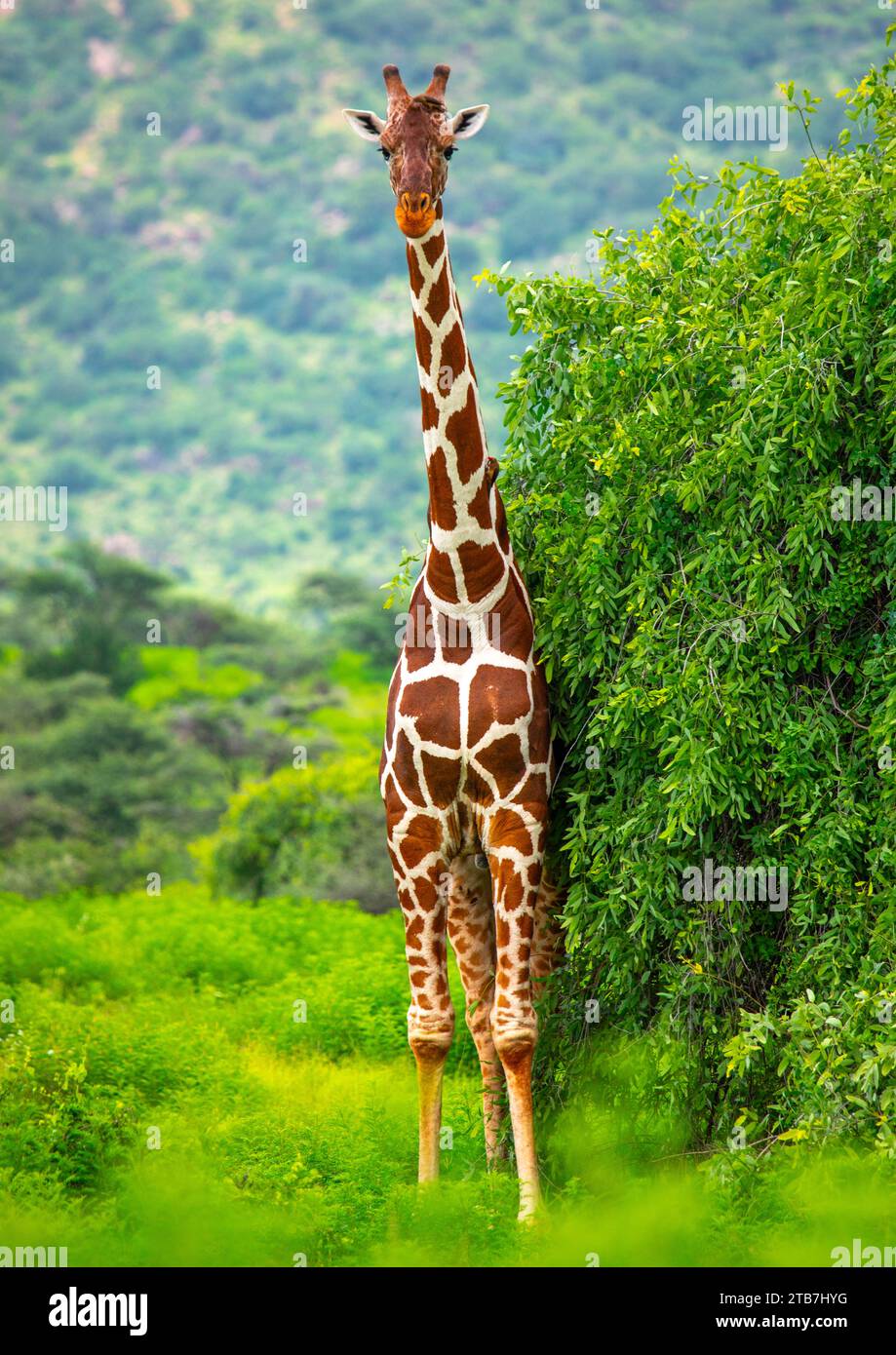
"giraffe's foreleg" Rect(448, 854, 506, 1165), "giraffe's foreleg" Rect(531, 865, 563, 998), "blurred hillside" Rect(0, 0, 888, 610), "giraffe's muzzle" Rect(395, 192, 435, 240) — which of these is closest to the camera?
"giraffe's muzzle" Rect(395, 192, 435, 240)

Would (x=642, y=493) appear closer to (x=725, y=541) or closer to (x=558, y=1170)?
(x=725, y=541)

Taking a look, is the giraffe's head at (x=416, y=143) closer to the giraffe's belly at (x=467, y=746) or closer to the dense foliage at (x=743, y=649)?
the dense foliage at (x=743, y=649)

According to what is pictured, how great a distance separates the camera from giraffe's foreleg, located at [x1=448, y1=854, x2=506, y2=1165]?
925cm

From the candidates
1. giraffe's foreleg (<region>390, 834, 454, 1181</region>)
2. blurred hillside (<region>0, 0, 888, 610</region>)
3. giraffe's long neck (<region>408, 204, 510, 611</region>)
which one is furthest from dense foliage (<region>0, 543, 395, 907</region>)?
blurred hillside (<region>0, 0, 888, 610</region>)

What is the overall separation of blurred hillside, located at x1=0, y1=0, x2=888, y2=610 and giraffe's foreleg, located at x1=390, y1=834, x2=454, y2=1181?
59.8 meters

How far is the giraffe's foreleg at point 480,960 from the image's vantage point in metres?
9.25

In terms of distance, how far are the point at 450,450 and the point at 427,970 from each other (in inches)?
110

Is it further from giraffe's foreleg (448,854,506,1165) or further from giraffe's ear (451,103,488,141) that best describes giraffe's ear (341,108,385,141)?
giraffe's foreleg (448,854,506,1165)

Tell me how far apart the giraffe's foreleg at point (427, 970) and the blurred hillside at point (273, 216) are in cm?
5980

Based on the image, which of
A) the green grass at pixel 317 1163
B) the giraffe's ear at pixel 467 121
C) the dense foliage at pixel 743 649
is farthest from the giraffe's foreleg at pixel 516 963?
the giraffe's ear at pixel 467 121

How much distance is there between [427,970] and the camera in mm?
8633

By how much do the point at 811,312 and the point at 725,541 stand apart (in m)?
1.20

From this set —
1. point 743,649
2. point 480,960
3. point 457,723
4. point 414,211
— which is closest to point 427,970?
point 480,960

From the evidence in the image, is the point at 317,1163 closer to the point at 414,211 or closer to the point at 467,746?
the point at 467,746
